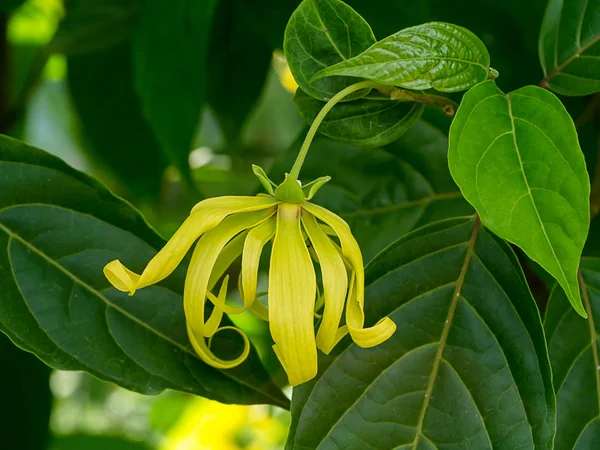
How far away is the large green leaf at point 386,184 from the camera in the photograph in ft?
1.87

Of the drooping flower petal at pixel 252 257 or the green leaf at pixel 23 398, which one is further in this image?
the green leaf at pixel 23 398

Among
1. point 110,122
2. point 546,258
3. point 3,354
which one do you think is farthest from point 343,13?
point 110,122

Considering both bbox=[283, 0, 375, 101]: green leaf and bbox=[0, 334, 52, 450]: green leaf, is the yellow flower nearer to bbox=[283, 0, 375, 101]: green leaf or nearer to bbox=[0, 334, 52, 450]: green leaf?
bbox=[283, 0, 375, 101]: green leaf

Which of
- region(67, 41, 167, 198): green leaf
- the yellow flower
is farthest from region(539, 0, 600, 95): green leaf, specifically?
region(67, 41, 167, 198): green leaf

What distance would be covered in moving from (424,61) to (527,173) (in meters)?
0.08

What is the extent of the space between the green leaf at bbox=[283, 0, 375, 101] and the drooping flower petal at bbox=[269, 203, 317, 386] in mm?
108

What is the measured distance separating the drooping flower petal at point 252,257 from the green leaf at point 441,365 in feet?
0.32

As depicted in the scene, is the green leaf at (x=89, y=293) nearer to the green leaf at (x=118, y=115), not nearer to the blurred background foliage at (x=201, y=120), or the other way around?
the blurred background foliage at (x=201, y=120)

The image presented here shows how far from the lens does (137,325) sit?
484 mm

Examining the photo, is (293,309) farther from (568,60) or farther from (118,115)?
(118,115)

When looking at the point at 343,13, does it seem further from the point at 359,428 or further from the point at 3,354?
the point at 3,354

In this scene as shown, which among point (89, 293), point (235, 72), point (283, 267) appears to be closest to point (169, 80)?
point (235, 72)

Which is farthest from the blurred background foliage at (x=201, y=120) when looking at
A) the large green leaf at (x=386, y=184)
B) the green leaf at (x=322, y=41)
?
the green leaf at (x=322, y=41)

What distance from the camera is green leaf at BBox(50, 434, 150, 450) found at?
93 cm
